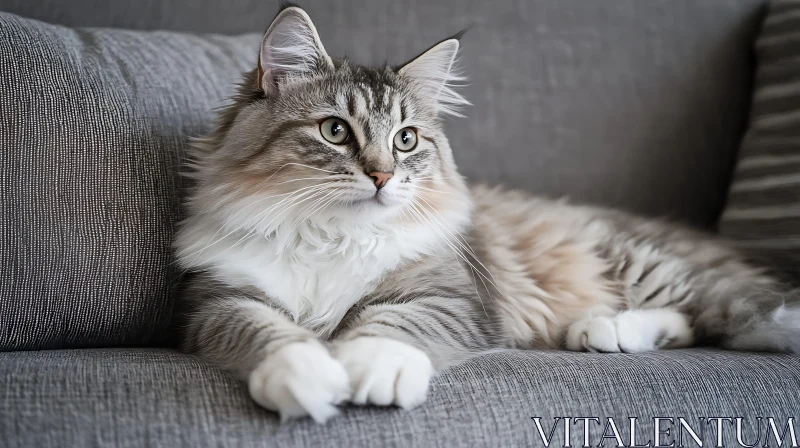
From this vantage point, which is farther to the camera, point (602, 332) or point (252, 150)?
point (602, 332)

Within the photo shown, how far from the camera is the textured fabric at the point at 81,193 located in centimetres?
132

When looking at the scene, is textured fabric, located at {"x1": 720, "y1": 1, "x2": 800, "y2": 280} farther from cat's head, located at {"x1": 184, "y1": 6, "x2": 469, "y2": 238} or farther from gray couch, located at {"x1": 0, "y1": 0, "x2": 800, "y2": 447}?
cat's head, located at {"x1": 184, "y1": 6, "x2": 469, "y2": 238}

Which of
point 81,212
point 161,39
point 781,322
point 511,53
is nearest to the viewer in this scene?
point 81,212

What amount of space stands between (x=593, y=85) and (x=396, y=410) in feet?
5.57

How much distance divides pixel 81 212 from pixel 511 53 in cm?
162

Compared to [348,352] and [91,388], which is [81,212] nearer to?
[91,388]

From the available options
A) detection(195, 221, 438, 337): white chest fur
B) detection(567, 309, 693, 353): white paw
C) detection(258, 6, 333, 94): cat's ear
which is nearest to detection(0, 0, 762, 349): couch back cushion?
detection(195, 221, 438, 337): white chest fur

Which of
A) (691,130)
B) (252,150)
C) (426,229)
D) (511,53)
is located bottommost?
(426,229)

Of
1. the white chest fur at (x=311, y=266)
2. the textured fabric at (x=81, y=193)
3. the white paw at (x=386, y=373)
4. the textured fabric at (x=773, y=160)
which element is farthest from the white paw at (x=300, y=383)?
the textured fabric at (x=773, y=160)

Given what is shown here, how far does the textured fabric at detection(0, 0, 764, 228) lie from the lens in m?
2.28

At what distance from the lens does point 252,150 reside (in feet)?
4.80

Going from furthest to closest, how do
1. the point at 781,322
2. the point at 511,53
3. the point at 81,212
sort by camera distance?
the point at 511,53
the point at 781,322
the point at 81,212

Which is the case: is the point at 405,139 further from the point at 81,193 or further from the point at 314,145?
the point at 81,193

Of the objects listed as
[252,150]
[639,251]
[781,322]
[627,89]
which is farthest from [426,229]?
[627,89]
